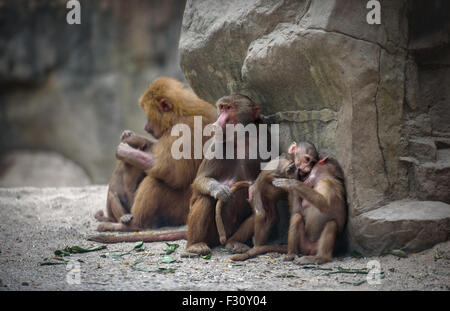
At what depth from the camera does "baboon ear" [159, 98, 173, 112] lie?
5.84m

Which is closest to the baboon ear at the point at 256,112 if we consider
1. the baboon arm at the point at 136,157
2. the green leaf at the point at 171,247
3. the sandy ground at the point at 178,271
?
the sandy ground at the point at 178,271

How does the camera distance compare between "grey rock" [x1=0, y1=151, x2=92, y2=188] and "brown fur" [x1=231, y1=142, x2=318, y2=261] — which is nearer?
"brown fur" [x1=231, y1=142, x2=318, y2=261]

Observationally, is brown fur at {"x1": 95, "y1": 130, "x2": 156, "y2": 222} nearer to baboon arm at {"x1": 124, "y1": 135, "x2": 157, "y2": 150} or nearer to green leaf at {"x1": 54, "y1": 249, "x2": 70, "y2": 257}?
baboon arm at {"x1": 124, "y1": 135, "x2": 157, "y2": 150}

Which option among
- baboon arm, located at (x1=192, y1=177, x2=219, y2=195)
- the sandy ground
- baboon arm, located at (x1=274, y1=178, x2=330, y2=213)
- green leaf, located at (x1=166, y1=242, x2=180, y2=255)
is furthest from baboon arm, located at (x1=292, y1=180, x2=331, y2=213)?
green leaf, located at (x1=166, y1=242, x2=180, y2=255)

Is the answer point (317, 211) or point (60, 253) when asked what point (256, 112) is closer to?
point (317, 211)

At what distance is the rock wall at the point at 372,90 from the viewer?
3.88 metres

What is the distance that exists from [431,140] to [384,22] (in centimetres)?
104

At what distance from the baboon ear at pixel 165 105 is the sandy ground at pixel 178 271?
1677 mm

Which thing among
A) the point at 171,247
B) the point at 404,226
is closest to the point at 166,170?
the point at 171,247

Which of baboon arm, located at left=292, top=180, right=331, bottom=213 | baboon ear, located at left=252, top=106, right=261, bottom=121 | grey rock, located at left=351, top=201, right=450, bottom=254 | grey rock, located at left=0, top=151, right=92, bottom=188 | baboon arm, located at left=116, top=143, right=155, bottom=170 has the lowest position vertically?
grey rock, located at left=0, top=151, right=92, bottom=188

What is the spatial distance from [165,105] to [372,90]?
8.83ft

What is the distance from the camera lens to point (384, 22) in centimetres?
396

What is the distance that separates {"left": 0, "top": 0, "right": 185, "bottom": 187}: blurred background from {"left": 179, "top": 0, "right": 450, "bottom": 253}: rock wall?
840cm

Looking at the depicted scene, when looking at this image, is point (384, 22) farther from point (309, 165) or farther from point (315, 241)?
point (315, 241)
